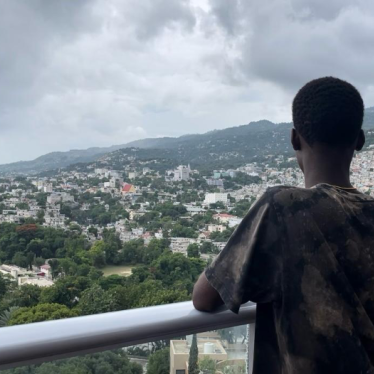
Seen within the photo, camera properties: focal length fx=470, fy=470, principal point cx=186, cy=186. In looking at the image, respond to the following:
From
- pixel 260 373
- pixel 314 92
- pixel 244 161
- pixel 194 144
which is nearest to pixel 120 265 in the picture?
pixel 260 373

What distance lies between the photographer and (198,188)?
3.86 meters

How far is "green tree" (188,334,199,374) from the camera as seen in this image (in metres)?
1.31

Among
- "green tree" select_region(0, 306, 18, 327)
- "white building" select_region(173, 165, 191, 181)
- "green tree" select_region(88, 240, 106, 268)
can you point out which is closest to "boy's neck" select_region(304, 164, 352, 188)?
"green tree" select_region(0, 306, 18, 327)

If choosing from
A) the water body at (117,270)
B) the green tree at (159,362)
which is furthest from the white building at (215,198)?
the green tree at (159,362)

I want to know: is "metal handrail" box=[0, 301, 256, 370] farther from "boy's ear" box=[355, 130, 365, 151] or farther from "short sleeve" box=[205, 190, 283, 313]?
"boy's ear" box=[355, 130, 365, 151]

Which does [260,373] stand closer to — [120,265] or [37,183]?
[120,265]

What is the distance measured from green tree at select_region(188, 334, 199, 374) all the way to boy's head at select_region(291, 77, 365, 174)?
0.58m

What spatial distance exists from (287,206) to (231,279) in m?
0.21

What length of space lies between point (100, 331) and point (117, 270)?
1341mm

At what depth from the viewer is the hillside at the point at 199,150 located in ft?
14.2

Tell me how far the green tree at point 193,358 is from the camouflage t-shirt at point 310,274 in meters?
0.31

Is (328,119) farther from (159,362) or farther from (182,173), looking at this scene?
(182,173)

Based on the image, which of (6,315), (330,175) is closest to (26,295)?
(6,315)

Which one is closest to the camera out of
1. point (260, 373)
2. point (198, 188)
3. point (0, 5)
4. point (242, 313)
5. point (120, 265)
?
point (260, 373)
